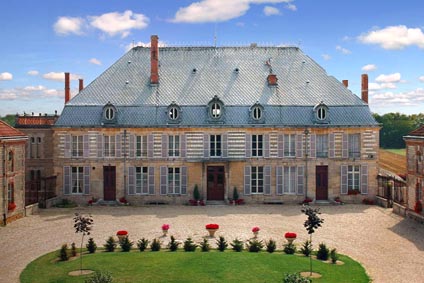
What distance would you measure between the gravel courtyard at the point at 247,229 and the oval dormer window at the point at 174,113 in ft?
25.9

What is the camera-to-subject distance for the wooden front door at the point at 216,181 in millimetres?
41719

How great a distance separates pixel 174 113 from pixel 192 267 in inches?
859

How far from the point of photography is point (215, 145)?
41719 mm

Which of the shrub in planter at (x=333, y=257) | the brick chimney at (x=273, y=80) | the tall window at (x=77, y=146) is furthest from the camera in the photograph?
the brick chimney at (x=273, y=80)

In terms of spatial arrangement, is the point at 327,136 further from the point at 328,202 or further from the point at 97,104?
the point at 97,104

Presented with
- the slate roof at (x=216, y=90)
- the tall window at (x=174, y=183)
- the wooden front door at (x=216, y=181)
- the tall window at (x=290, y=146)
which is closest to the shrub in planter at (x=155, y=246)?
the tall window at (x=174, y=183)

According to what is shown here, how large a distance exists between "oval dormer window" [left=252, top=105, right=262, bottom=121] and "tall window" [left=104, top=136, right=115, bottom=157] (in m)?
12.4

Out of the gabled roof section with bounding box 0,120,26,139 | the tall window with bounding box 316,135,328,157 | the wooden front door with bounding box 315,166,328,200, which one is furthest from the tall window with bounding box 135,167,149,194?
the tall window with bounding box 316,135,328,157

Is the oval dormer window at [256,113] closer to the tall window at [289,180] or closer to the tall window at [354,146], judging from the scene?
the tall window at [289,180]

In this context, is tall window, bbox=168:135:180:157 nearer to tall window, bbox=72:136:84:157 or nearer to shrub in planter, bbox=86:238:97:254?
tall window, bbox=72:136:84:157

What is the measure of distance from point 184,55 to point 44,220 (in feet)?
71.9

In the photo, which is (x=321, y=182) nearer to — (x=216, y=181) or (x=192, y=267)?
(x=216, y=181)

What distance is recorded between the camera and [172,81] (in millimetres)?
45562

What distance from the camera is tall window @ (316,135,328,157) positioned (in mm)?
41594
